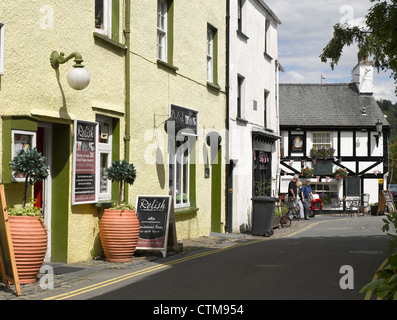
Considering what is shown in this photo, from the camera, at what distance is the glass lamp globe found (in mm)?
9633

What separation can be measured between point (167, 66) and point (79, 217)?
521cm

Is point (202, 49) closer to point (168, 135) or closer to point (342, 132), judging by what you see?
point (168, 135)

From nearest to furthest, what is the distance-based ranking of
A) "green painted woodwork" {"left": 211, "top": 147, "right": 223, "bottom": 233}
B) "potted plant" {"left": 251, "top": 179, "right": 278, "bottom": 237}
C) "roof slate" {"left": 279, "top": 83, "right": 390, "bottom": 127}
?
"potted plant" {"left": 251, "top": 179, "right": 278, "bottom": 237}
"green painted woodwork" {"left": 211, "top": 147, "right": 223, "bottom": 233}
"roof slate" {"left": 279, "top": 83, "right": 390, "bottom": 127}

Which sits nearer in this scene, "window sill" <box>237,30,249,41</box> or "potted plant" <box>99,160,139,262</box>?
"potted plant" <box>99,160,139,262</box>

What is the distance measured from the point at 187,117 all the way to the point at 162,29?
248 cm

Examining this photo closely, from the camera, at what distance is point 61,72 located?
1019 centimetres

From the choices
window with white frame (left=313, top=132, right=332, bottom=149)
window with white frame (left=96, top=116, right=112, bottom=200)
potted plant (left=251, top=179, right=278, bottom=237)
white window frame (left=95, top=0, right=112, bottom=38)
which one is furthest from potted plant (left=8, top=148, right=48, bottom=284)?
window with white frame (left=313, top=132, right=332, bottom=149)

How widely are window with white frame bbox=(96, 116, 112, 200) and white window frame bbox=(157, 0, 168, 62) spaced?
10.5 ft

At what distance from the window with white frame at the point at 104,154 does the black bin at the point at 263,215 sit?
7237 millimetres

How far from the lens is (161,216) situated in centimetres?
1176

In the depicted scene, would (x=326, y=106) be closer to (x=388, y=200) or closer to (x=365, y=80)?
(x=365, y=80)

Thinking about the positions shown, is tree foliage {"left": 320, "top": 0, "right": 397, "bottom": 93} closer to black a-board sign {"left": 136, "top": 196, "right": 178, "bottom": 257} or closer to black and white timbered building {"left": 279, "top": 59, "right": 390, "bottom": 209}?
black a-board sign {"left": 136, "top": 196, "right": 178, "bottom": 257}

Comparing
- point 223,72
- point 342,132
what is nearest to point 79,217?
point 223,72

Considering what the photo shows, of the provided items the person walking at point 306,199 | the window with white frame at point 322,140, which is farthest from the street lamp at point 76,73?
the window with white frame at point 322,140
